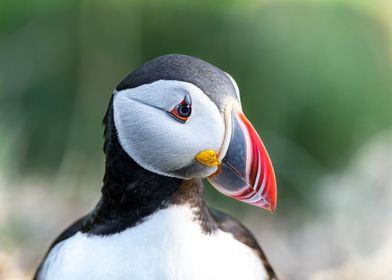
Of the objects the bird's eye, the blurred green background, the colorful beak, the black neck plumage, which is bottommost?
the blurred green background

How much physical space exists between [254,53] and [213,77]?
1.86 meters

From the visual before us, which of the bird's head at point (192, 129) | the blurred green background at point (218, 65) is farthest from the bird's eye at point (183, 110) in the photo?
the blurred green background at point (218, 65)

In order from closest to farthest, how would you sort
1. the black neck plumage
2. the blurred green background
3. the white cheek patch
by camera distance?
the white cheek patch
the black neck plumage
the blurred green background

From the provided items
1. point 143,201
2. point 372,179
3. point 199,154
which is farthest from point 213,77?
point 372,179

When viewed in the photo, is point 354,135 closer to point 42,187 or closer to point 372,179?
point 372,179

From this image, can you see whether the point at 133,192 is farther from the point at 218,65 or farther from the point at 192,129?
the point at 218,65

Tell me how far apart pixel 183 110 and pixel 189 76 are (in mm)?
81

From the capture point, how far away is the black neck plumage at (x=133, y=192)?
1719mm

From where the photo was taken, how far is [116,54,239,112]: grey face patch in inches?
64.6

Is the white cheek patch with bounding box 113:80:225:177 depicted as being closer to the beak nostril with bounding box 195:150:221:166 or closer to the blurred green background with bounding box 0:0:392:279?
the beak nostril with bounding box 195:150:221:166

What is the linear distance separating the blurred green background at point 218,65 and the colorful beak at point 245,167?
178cm

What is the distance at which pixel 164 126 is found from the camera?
64.9 inches

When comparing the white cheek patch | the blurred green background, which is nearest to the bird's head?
the white cheek patch

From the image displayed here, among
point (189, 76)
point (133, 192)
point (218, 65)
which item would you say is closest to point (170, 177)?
point (133, 192)
